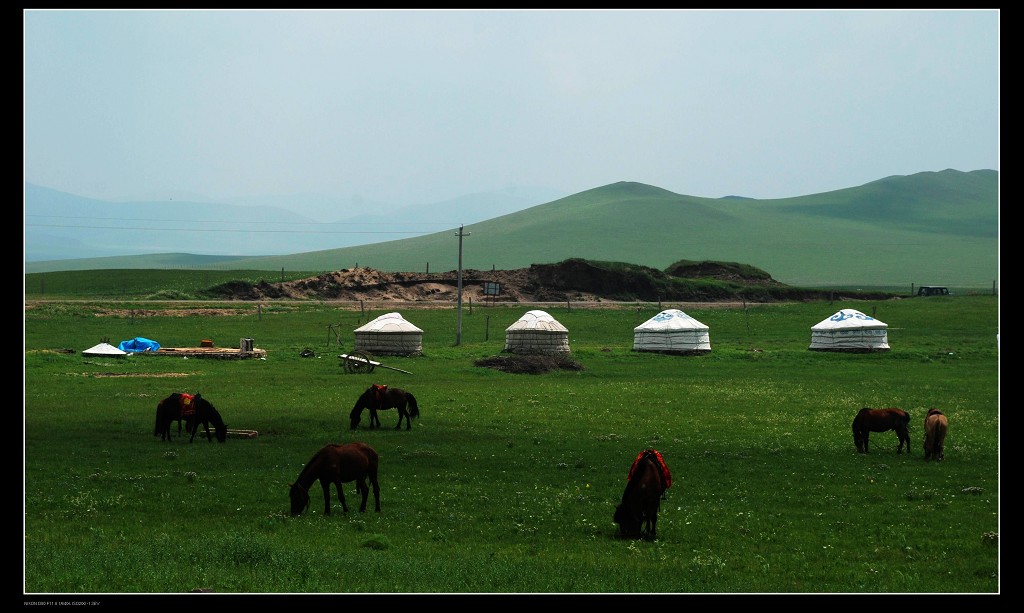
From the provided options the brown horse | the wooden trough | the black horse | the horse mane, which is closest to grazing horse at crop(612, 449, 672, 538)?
the horse mane

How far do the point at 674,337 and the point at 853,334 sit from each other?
1095cm

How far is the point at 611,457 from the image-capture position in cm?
2323

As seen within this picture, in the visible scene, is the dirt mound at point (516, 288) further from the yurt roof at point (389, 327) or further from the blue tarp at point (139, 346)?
the blue tarp at point (139, 346)

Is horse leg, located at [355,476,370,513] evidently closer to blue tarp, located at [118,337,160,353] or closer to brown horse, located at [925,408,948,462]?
brown horse, located at [925,408,948,462]

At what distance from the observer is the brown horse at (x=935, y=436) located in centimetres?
2286

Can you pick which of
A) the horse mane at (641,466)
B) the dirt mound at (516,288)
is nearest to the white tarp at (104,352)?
the horse mane at (641,466)

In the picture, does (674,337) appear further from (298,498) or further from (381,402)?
(298,498)

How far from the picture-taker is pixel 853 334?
60.5 metres

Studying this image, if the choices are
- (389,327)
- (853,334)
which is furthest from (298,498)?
(853,334)

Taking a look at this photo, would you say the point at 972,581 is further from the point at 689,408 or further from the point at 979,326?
the point at 979,326

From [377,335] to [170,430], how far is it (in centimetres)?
2842

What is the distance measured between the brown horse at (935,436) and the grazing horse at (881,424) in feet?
2.51

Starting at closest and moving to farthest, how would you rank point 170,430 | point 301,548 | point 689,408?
point 301,548 → point 170,430 → point 689,408
